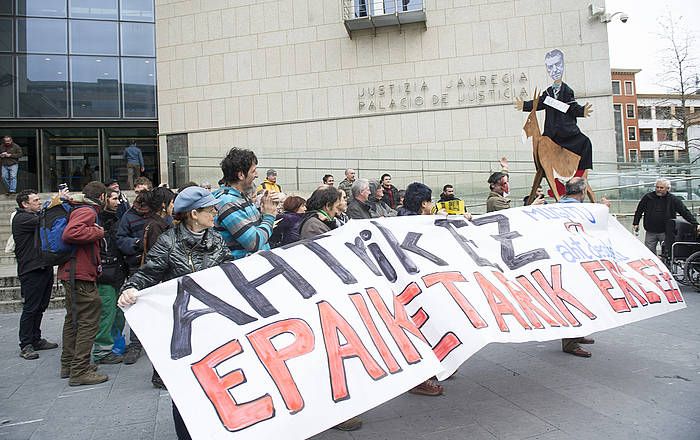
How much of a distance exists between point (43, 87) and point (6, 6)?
11.5 ft

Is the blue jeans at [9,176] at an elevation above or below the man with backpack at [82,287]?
above

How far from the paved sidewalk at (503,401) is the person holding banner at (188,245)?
1255 millimetres

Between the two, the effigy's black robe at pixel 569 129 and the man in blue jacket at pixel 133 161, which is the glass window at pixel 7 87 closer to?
the man in blue jacket at pixel 133 161

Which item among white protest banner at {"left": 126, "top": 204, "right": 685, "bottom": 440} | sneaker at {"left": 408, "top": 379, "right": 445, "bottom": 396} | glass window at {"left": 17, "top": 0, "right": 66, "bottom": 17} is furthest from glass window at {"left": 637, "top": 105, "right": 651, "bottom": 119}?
sneaker at {"left": 408, "top": 379, "right": 445, "bottom": 396}

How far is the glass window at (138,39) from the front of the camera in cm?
2231

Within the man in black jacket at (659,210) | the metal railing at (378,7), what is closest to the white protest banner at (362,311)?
the man in black jacket at (659,210)

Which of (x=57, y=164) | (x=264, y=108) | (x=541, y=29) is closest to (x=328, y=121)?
(x=264, y=108)

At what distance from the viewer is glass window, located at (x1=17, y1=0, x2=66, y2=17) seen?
70.4 feet

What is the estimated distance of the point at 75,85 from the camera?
21.7m

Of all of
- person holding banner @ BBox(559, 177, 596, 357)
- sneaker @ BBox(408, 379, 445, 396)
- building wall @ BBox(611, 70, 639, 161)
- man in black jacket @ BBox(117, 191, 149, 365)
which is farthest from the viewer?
building wall @ BBox(611, 70, 639, 161)

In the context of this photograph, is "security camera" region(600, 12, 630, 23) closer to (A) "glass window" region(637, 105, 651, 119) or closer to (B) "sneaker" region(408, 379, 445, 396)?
(B) "sneaker" region(408, 379, 445, 396)

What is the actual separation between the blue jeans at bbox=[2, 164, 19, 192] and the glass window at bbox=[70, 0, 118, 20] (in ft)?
29.9

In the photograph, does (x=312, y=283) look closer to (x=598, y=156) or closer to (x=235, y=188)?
(x=235, y=188)

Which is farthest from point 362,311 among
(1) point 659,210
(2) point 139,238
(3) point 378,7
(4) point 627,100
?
(4) point 627,100
